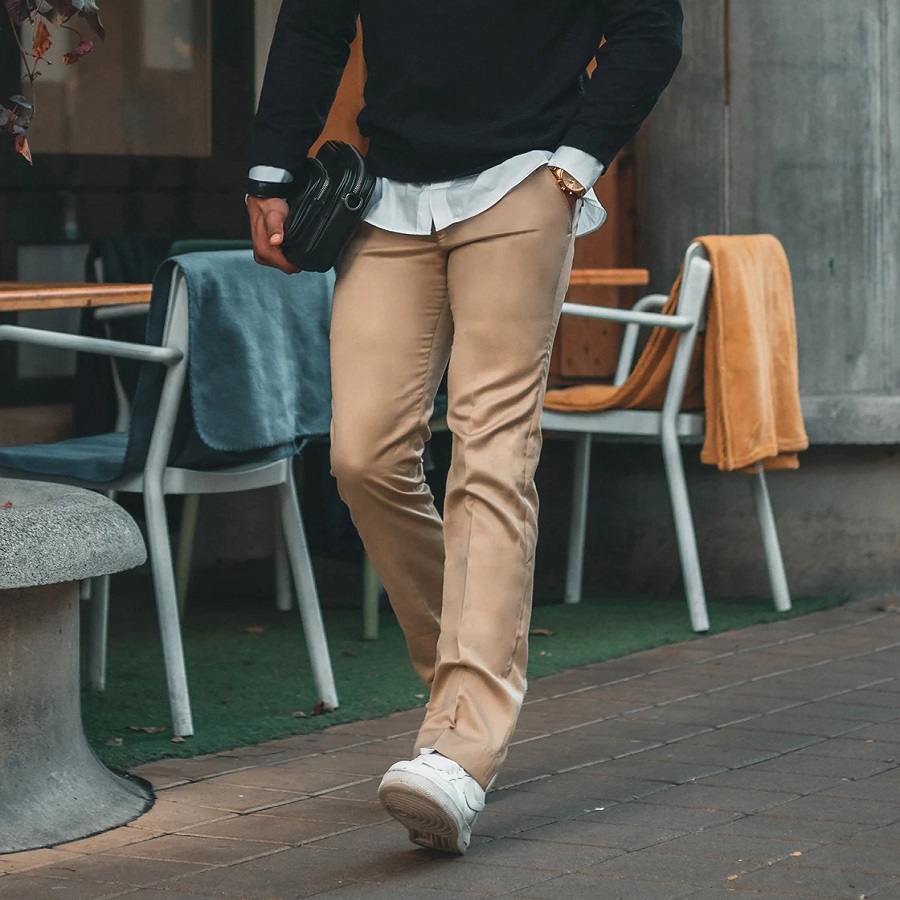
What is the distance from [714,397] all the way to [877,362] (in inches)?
33.8

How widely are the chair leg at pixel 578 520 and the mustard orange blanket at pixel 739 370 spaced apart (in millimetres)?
333

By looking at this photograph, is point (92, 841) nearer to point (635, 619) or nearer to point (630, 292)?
point (635, 619)

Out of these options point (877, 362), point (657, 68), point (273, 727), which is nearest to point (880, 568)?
point (877, 362)

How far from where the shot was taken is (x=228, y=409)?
4500mm

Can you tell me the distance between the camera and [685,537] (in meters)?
5.99

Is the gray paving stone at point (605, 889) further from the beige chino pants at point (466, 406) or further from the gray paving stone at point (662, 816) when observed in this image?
the gray paving stone at point (662, 816)

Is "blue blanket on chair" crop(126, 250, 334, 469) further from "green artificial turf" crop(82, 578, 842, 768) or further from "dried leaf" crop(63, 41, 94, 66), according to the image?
"dried leaf" crop(63, 41, 94, 66)

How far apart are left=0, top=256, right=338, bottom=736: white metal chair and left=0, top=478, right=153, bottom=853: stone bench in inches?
25.0

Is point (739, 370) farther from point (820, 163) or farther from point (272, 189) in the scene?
point (272, 189)

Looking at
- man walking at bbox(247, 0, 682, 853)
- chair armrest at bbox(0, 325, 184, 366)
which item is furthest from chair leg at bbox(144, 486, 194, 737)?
man walking at bbox(247, 0, 682, 853)

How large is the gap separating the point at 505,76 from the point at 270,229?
511 mm

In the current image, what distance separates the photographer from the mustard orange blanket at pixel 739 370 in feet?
19.3

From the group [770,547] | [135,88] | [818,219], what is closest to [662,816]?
[770,547]

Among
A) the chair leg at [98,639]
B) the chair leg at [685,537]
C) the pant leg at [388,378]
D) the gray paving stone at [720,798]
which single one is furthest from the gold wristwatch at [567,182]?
the chair leg at [685,537]
